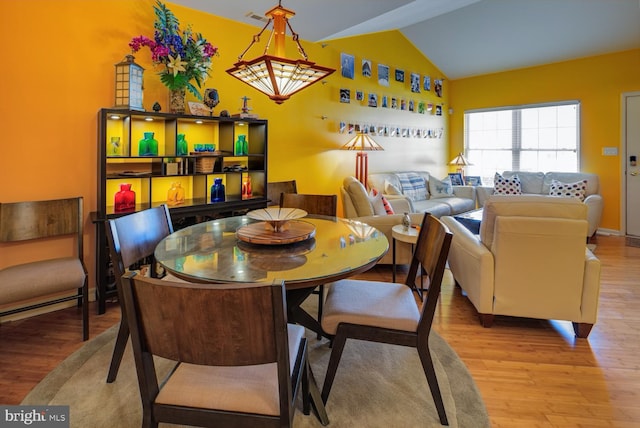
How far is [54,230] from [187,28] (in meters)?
2.01

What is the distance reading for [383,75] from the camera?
18.7ft

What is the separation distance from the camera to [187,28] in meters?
3.29

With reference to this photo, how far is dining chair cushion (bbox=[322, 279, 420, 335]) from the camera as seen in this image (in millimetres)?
1636

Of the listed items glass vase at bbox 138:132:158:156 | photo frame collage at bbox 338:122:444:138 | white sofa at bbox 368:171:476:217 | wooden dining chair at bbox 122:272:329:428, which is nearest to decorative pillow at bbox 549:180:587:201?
white sofa at bbox 368:171:476:217

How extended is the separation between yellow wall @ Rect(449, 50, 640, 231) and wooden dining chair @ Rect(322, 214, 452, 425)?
5.30 meters

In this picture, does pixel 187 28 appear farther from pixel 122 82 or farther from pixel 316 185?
pixel 316 185

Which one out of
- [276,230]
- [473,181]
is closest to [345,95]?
[473,181]

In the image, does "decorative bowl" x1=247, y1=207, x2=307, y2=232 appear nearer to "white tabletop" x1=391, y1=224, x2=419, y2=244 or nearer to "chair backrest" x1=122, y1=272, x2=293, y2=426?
"chair backrest" x1=122, y1=272, x2=293, y2=426

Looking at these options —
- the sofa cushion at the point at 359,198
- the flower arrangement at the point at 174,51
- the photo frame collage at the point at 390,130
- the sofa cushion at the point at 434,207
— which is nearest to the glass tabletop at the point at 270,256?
the flower arrangement at the point at 174,51

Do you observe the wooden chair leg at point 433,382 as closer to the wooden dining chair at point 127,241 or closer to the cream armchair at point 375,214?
the wooden dining chair at point 127,241

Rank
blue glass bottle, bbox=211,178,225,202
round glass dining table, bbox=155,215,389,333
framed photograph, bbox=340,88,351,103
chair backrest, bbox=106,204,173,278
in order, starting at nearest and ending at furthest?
1. round glass dining table, bbox=155,215,389,333
2. chair backrest, bbox=106,204,173,278
3. blue glass bottle, bbox=211,178,225,202
4. framed photograph, bbox=340,88,351,103

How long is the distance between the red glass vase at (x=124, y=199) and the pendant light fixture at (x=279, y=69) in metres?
1.49

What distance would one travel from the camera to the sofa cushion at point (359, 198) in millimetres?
3910

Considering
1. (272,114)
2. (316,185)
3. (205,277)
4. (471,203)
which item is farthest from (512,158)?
(205,277)
